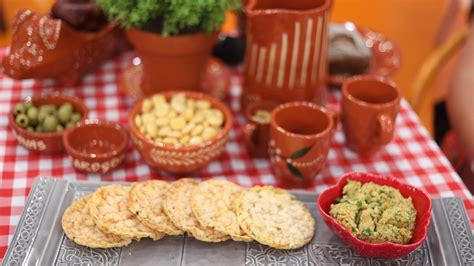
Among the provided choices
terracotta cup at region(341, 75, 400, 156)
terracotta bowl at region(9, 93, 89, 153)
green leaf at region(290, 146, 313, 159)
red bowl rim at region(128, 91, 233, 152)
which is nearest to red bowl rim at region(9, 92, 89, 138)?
terracotta bowl at region(9, 93, 89, 153)

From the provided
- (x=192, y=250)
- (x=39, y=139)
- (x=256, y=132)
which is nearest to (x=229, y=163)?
(x=256, y=132)

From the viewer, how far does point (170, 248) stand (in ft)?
3.45

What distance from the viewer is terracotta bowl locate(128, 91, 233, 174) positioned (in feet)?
3.85

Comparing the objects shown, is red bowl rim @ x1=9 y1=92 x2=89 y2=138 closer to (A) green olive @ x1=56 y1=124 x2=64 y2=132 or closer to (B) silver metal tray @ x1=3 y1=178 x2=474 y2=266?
(A) green olive @ x1=56 y1=124 x2=64 y2=132

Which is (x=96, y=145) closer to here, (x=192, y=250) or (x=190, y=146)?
(x=190, y=146)

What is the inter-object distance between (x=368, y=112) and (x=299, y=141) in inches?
7.4

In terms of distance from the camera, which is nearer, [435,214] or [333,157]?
[435,214]

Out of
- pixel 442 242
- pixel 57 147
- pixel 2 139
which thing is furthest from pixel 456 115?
pixel 2 139

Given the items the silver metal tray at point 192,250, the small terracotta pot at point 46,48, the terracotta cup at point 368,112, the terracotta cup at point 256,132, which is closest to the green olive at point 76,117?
the small terracotta pot at point 46,48

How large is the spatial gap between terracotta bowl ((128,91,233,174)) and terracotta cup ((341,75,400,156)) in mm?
269

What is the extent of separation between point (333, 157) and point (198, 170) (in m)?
0.30

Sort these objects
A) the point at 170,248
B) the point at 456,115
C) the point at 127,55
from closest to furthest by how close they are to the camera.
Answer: the point at 170,248, the point at 456,115, the point at 127,55

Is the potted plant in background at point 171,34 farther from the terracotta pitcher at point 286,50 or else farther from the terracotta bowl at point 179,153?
the terracotta bowl at point 179,153

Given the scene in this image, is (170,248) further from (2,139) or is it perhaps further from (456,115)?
(456,115)
